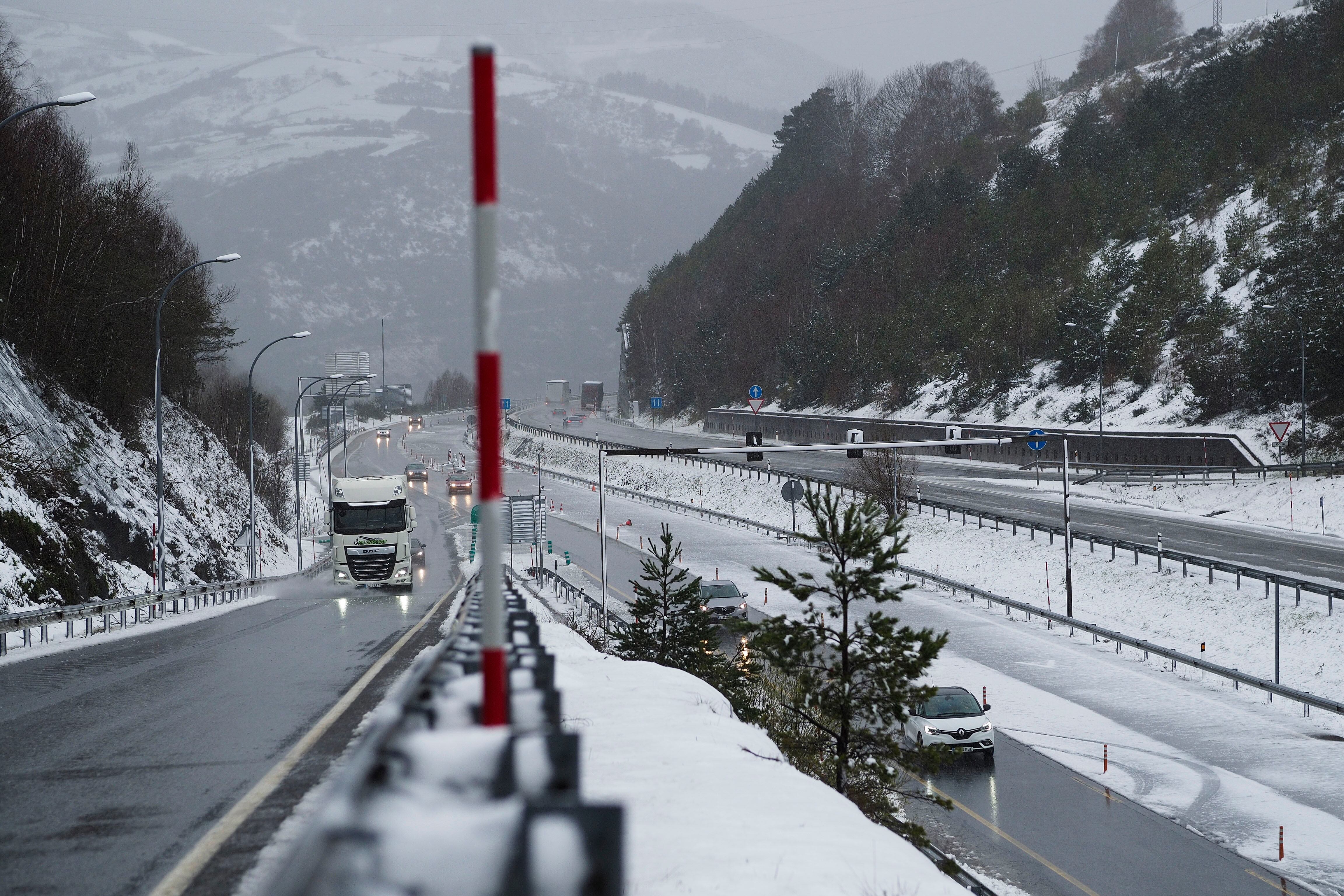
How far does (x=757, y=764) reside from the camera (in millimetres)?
9445

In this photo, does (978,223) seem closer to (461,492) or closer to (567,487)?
(567,487)

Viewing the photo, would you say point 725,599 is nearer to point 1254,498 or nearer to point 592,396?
point 1254,498

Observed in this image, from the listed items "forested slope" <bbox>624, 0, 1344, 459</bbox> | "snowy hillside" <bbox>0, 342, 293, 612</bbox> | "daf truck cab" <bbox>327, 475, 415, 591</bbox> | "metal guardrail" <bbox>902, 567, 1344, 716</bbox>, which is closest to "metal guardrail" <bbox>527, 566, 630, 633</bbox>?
"daf truck cab" <bbox>327, 475, 415, 591</bbox>

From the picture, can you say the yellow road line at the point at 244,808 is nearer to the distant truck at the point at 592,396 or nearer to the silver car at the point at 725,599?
the silver car at the point at 725,599

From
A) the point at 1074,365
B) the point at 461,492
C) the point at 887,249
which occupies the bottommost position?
the point at 461,492

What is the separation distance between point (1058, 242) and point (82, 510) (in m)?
76.7

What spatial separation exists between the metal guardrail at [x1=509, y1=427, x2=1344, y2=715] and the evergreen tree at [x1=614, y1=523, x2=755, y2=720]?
7.50 metres

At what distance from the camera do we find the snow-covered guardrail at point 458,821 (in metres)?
3.24

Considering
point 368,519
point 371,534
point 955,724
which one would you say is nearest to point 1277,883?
point 955,724

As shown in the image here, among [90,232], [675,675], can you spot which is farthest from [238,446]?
[675,675]

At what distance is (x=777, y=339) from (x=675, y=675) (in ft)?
352

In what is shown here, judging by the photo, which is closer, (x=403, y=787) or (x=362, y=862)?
(x=362, y=862)

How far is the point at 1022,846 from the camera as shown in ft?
65.9

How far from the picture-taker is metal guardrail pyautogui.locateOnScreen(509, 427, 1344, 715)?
91.4 ft
